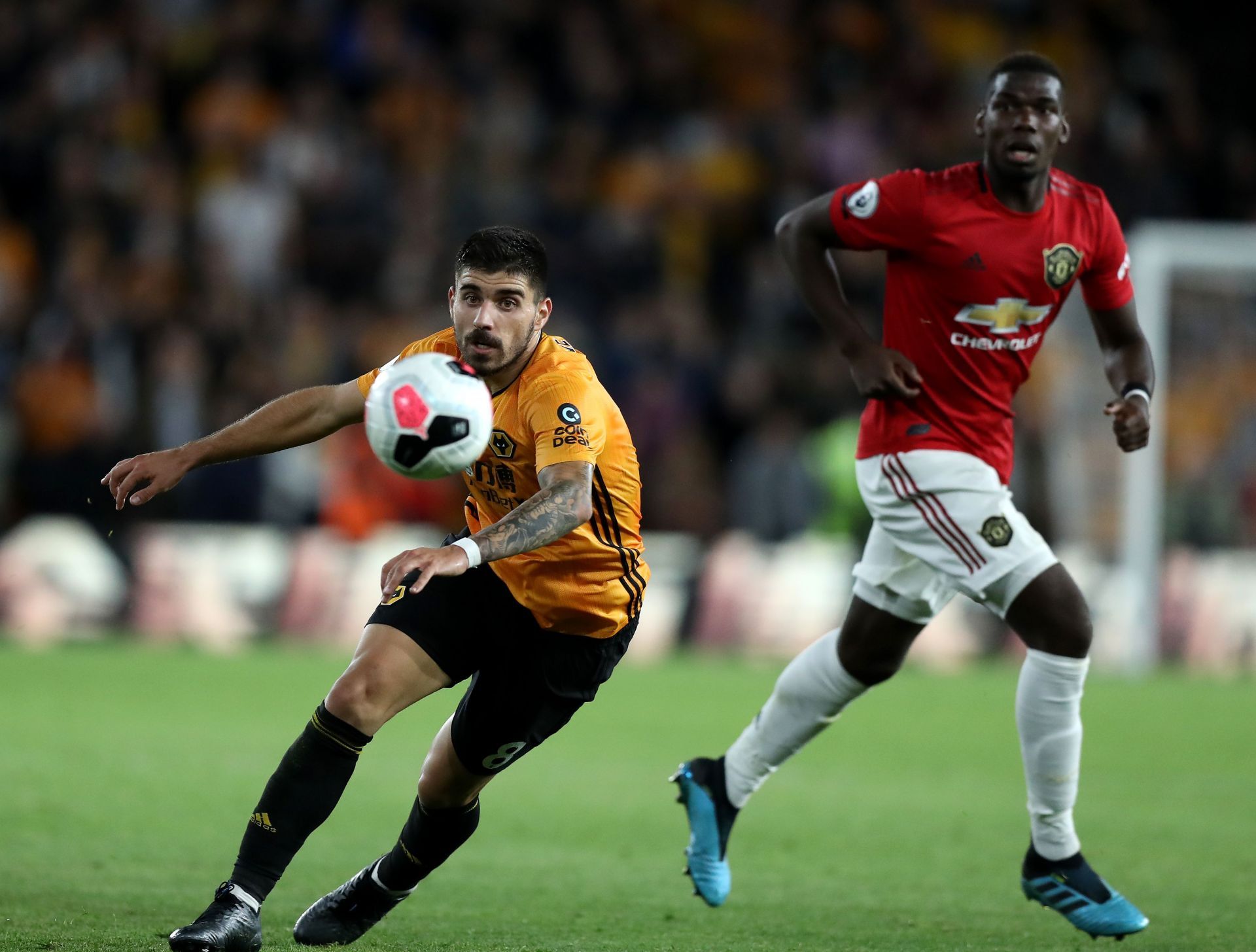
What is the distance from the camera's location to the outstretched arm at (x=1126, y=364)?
226 inches

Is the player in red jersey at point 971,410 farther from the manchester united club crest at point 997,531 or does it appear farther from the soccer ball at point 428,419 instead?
the soccer ball at point 428,419

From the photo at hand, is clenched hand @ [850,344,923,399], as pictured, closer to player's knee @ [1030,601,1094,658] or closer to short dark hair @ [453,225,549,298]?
player's knee @ [1030,601,1094,658]

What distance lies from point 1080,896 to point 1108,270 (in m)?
2.01

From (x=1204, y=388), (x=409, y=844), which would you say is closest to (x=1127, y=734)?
(x=1204, y=388)

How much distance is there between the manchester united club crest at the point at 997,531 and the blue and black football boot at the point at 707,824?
4.18ft

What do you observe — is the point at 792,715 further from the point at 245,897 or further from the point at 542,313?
the point at 245,897

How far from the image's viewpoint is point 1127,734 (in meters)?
10.8

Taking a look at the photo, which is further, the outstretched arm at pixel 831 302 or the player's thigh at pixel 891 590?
the player's thigh at pixel 891 590

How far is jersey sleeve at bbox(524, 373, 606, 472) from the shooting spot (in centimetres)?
485

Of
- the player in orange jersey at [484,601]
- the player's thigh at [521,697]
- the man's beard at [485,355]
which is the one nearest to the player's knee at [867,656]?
the player in orange jersey at [484,601]

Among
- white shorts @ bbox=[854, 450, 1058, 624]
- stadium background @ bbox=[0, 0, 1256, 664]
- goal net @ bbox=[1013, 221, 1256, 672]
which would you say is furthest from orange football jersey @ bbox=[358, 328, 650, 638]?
goal net @ bbox=[1013, 221, 1256, 672]

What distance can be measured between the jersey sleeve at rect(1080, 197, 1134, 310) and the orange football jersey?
1.73 meters

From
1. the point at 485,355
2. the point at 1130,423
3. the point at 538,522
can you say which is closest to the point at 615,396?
the point at 1130,423

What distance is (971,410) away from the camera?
5906 millimetres
